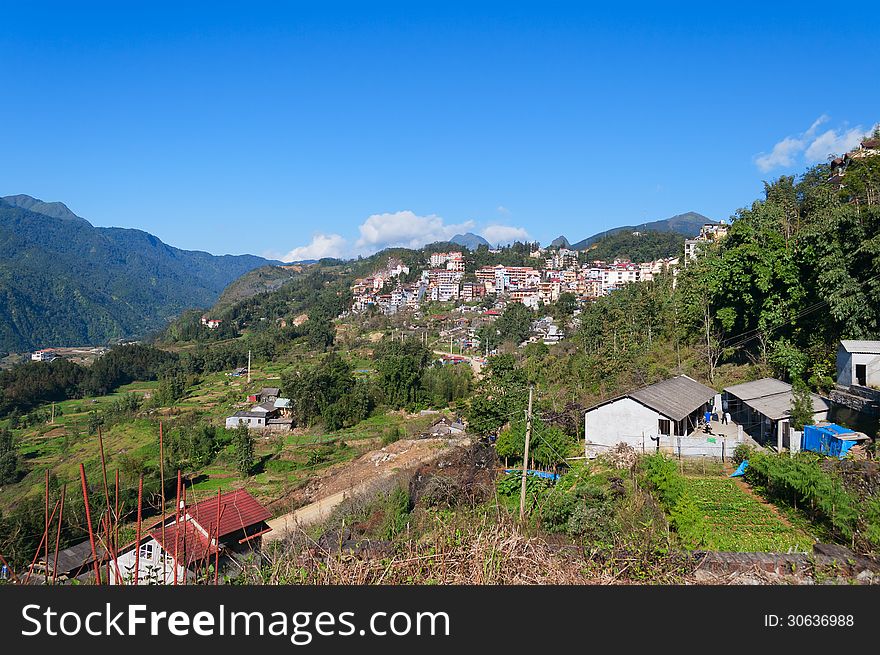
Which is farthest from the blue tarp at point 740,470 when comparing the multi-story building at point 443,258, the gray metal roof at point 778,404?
the multi-story building at point 443,258

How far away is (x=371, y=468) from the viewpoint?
1894cm

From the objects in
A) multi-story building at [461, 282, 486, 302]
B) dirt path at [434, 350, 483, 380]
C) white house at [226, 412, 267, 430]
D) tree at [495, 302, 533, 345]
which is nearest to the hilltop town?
white house at [226, 412, 267, 430]

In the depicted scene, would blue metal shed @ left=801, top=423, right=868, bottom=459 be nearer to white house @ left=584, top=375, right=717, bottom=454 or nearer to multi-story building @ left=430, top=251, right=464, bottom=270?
white house @ left=584, top=375, right=717, bottom=454

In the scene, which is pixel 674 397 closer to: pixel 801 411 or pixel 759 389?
pixel 759 389

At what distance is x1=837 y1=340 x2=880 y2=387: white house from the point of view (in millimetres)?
11336

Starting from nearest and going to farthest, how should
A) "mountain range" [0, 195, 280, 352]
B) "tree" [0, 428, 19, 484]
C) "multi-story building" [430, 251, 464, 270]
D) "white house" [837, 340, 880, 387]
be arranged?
1. "white house" [837, 340, 880, 387]
2. "tree" [0, 428, 19, 484]
3. "multi-story building" [430, 251, 464, 270]
4. "mountain range" [0, 195, 280, 352]

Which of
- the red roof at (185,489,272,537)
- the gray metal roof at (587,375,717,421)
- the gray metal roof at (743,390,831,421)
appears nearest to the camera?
the red roof at (185,489,272,537)

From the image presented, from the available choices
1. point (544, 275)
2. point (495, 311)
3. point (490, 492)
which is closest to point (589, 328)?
point (490, 492)

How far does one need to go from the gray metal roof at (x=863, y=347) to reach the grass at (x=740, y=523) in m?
4.27

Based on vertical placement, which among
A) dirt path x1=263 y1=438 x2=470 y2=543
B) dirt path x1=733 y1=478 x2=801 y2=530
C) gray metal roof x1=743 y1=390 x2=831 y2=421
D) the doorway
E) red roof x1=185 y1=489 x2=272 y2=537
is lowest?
dirt path x1=263 y1=438 x2=470 y2=543

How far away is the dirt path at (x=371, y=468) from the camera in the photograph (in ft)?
51.7

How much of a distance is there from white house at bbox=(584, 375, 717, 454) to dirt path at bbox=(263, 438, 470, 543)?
215 inches

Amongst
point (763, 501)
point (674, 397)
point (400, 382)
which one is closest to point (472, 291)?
point (400, 382)

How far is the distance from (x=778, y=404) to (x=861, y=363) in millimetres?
1797
